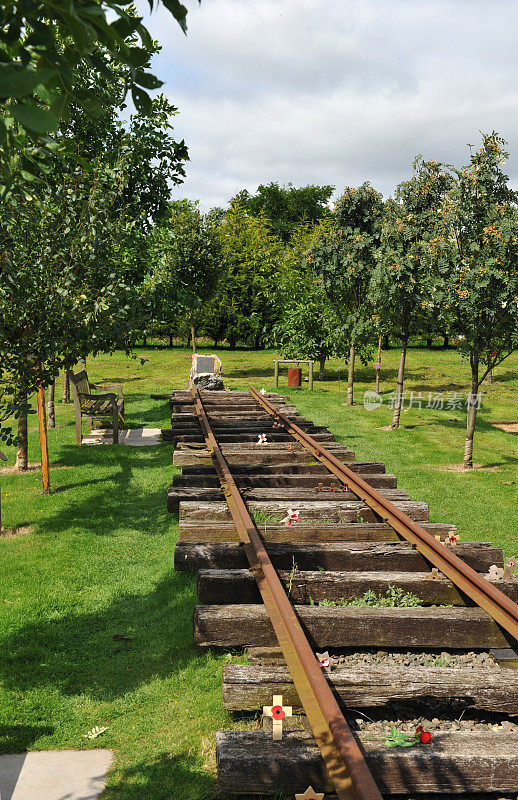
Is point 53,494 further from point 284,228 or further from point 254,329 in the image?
point 284,228

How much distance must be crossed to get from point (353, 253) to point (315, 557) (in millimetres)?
16459

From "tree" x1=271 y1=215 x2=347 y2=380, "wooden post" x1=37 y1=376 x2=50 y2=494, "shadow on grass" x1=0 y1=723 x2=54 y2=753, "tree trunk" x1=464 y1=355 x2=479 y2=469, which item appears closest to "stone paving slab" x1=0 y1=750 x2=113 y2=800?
"shadow on grass" x1=0 y1=723 x2=54 y2=753

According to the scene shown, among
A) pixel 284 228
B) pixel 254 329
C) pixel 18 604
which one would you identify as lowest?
pixel 18 604

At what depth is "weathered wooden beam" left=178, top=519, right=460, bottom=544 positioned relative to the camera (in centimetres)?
Result: 602

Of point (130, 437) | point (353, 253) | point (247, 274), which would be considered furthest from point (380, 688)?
point (247, 274)

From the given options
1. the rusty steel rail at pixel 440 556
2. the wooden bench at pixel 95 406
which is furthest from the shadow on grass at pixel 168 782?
the wooden bench at pixel 95 406

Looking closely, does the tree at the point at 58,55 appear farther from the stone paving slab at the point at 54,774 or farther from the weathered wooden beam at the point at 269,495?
the weathered wooden beam at the point at 269,495

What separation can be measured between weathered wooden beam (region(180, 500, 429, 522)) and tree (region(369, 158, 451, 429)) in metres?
9.38

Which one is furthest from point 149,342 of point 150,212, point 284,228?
point 150,212

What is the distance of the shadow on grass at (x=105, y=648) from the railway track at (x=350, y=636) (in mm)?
542

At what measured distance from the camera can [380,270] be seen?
52.8 ft

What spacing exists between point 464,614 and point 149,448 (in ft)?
31.0

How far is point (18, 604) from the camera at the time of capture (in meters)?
5.88

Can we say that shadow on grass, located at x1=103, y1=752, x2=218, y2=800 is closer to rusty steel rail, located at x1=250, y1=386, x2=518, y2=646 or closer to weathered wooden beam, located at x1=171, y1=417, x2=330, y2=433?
rusty steel rail, located at x1=250, y1=386, x2=518, y2=646
